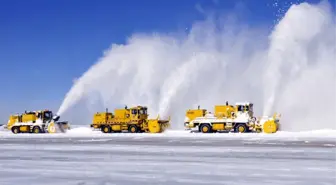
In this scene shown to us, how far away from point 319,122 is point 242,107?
493 inches

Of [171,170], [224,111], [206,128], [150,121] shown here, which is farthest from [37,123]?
[171,170]

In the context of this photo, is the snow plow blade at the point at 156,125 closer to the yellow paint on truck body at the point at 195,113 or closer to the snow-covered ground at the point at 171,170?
the yellow paint on truck body at the point at 195,113

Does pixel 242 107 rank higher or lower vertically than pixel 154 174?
higher

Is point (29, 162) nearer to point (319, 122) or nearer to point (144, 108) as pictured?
point (144, 108)

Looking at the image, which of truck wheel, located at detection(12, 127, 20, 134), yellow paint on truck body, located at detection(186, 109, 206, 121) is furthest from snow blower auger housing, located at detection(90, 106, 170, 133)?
truck wheel, located at detection(12, 127, 20, 134)

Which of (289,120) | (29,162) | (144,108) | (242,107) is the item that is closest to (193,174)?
(29,162)

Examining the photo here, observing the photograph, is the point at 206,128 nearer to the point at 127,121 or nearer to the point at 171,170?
Result: the point at 127,121

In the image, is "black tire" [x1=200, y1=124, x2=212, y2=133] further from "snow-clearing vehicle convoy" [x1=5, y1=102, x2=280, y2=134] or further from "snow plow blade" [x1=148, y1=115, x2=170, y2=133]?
"snow plow blade" [x1=148, y1=115, x2=170, y2=133]

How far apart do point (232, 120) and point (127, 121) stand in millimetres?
11616

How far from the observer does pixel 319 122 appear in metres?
50.6

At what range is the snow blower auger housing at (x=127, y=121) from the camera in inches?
1830

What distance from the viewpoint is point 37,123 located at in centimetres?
4988

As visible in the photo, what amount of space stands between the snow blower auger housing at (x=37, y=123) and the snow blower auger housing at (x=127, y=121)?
12.4ft

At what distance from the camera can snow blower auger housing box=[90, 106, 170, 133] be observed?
46494mm
